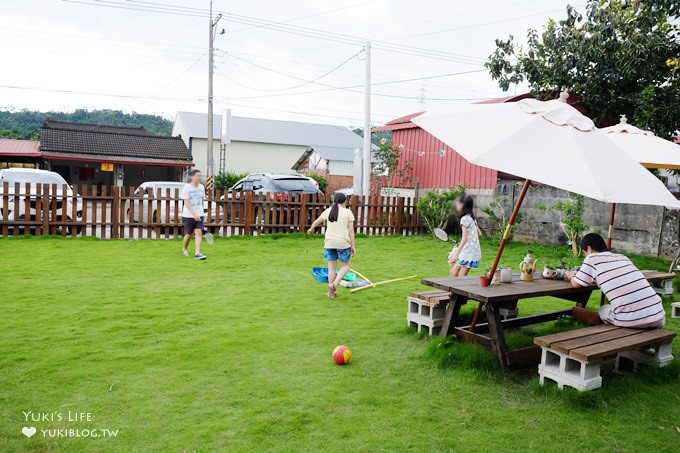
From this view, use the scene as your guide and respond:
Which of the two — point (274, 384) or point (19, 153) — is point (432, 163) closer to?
point (274, 384)

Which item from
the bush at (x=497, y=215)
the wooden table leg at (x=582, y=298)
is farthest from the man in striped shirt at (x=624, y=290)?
the bush at (x=497, y=215)

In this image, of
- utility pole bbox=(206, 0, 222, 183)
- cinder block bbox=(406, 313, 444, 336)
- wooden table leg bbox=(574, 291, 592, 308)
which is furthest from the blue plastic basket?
utility pole bbox=(206, 0, 222, 183)

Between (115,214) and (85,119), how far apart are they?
187 feet

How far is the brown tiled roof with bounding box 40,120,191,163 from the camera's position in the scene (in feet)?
96.5

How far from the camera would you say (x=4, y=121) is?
55.5m

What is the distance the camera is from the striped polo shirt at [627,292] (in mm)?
4426

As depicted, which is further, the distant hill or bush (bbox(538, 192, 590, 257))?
the distant hill

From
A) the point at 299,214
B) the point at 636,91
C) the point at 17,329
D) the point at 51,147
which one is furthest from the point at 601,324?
the point at 51,147

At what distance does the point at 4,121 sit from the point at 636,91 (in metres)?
60.3

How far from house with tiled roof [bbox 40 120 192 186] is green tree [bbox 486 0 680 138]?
22040 millimetres

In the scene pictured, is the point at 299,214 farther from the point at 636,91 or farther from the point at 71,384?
the point at 71,384

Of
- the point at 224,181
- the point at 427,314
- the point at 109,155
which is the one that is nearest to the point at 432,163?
the point at 427,314

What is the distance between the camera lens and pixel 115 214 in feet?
39.8

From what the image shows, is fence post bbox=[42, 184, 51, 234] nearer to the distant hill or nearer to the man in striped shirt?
the man in striped shirt
